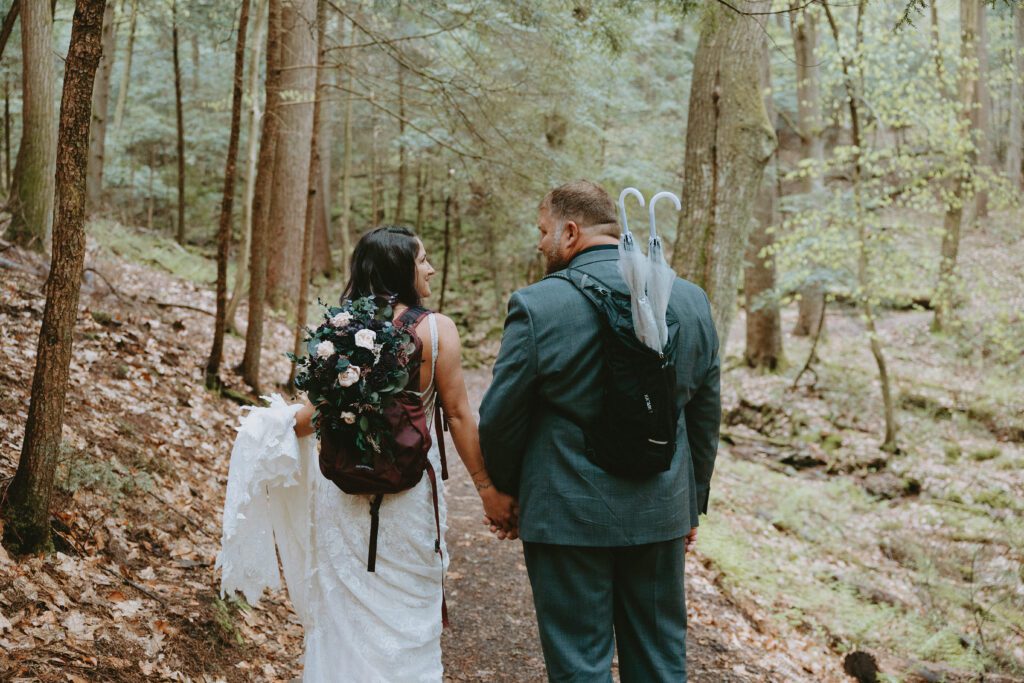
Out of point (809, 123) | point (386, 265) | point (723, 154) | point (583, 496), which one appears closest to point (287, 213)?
point (723, 154)

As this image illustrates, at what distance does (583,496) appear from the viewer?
108 inches

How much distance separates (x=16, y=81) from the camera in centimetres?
1295

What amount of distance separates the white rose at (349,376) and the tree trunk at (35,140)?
6277 mm

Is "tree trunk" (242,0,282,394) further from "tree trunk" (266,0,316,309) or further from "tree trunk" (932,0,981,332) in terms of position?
"tree trunk" (932,0,981,332)

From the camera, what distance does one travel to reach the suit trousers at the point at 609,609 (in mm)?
2779

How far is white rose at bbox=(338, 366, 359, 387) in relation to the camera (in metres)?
3.00

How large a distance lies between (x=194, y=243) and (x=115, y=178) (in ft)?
10.9

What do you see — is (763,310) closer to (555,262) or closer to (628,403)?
(555,262)

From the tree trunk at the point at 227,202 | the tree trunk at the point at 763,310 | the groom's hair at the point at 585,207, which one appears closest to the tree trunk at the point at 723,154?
the tree trunk at the point at 227,202

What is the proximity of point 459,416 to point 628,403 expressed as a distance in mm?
904

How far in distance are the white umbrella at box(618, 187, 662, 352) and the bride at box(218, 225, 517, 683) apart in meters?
0.90

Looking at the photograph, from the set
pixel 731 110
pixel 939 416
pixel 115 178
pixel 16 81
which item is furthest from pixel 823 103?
pixel 115 178

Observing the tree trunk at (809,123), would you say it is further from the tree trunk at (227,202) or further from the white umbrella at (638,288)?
the white umbrella at (638,288)

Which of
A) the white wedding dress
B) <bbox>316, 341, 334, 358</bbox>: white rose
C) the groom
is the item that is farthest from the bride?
the groom
